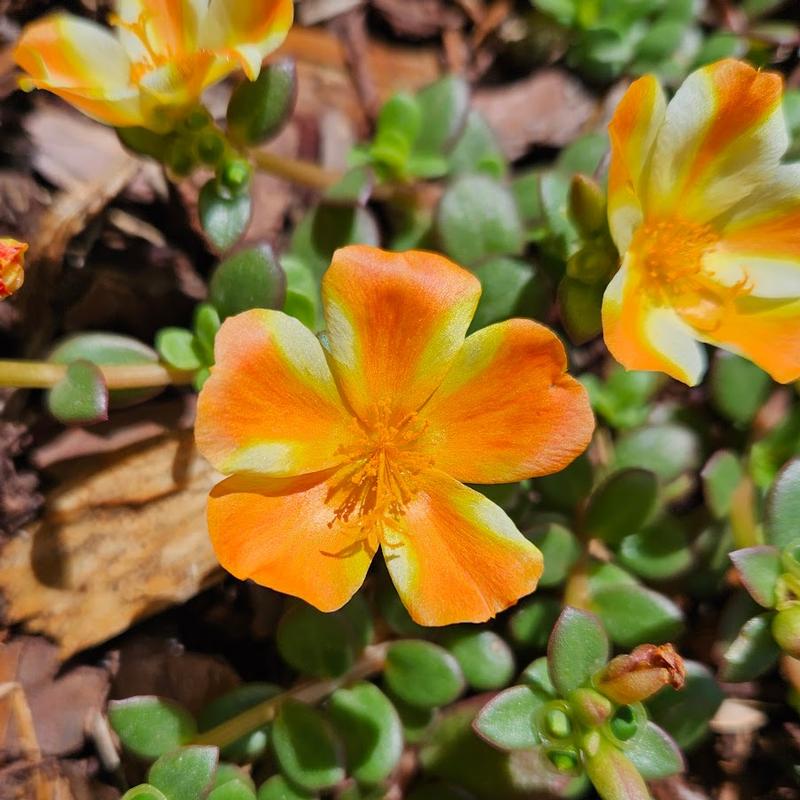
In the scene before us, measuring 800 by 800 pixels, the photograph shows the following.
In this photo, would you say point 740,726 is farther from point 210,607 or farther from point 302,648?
point 210,607

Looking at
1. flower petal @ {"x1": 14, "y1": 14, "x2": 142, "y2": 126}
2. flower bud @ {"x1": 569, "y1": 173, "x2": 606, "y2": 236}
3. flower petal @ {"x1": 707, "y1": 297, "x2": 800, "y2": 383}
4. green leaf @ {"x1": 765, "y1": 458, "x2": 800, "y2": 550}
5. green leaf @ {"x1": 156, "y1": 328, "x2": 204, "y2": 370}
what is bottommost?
green leaf @ {"x1": 765, "y1": 458, "x2": 800, "y2": 550}

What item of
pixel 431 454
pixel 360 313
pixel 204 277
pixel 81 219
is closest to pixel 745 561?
pixel 431 454

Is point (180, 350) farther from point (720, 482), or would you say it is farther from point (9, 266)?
point (720, 482)

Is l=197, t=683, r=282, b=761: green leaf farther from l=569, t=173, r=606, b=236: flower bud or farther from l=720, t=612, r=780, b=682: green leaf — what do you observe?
l=569, t=173, r=606, b=236: flower bud

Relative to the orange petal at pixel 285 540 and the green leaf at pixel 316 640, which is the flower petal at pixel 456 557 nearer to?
the orange petal at pixel 285 540

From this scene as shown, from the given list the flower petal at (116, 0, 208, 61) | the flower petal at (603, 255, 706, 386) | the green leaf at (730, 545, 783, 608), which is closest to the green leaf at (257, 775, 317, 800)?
the green leaf at (730, 545, 783, 608)
